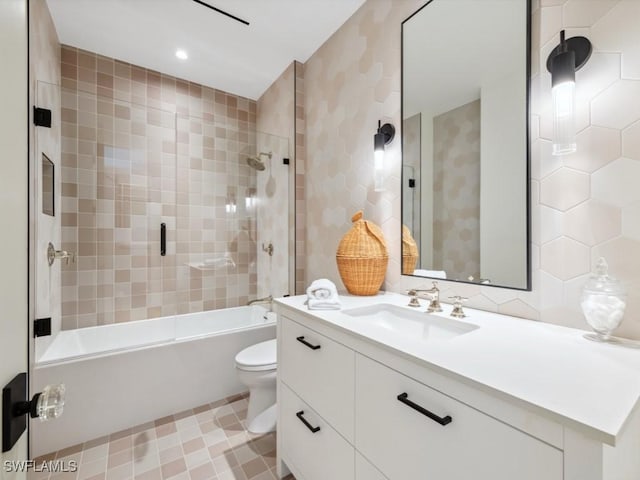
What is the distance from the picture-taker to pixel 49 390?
0.53 meters

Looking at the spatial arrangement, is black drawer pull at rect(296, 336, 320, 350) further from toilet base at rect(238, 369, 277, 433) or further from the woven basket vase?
toilet base at rect(238, 369, 277, 433)

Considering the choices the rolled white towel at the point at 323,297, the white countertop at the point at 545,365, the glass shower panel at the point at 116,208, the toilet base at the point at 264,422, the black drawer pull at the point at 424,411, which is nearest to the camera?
the white countertop at the point at 545,365

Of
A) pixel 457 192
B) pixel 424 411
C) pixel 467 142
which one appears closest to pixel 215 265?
pixel 457 192

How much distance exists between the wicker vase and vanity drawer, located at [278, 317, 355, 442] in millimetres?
664

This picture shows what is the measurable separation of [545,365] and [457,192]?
842 millimetres

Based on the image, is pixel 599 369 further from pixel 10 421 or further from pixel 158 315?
pixel 158 315

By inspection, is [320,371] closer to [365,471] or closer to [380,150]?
[365,471]

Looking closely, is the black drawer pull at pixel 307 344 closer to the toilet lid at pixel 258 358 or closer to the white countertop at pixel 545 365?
the white countertop at pixel 545 365

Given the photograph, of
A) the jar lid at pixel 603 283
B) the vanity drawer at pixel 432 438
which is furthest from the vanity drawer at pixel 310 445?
the jar lid at pixel 603 283

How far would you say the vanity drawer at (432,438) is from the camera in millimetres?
562

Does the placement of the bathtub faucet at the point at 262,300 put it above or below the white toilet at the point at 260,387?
above

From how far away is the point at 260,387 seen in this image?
1.82 metres

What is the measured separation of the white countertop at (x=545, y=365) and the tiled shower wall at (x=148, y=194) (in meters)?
1.96

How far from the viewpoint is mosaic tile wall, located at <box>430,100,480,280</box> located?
128cm
